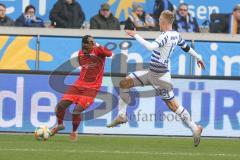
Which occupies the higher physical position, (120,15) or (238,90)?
(120,15)

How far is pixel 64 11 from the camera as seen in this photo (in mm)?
20094

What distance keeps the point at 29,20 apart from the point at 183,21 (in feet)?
12.5

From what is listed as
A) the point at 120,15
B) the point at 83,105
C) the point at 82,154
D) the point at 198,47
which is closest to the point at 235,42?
the point at 198,47

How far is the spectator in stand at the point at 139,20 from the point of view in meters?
20.2

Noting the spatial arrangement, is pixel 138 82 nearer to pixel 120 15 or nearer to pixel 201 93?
pixel 201 93

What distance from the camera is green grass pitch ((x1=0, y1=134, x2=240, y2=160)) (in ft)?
39.3

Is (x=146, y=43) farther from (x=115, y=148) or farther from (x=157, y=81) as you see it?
(x=115, y=148)

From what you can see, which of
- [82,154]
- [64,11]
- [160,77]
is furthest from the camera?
[64,11]

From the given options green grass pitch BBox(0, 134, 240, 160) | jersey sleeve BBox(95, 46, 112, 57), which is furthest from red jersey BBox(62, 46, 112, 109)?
green grass pitch BBox(0, 134, 240, 160)

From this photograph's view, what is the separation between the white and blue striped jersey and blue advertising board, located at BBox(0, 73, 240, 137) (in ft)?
7.89

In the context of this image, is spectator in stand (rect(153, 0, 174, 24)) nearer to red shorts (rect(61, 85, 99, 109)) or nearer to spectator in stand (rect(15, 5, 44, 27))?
spectator in stand (rect(15, 5, 44, 27))

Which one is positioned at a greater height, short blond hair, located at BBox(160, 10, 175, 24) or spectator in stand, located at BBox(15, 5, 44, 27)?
spectator in stand, located at BBox(15, 5, 44, 27)

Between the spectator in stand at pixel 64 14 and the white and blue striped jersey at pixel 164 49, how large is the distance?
6.25 meters

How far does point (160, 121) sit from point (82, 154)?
4.57 m
